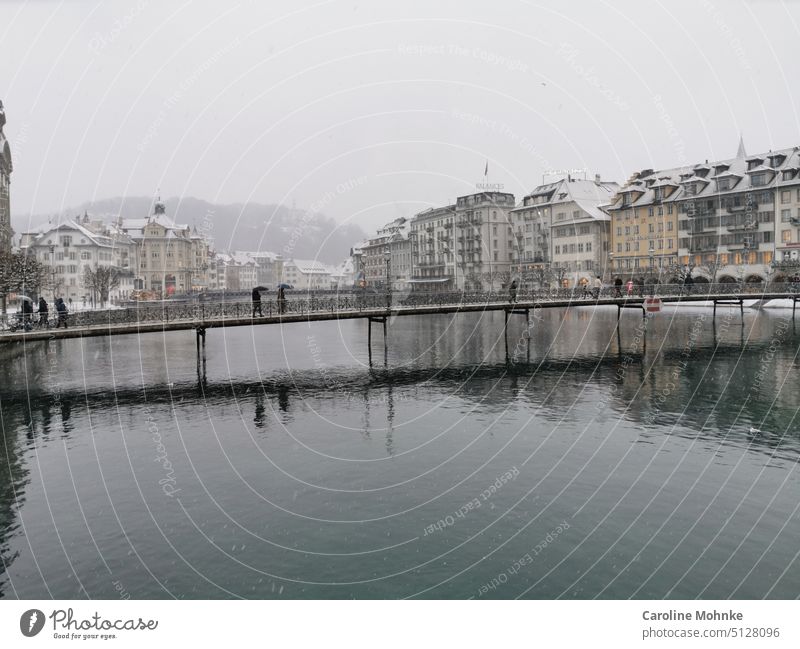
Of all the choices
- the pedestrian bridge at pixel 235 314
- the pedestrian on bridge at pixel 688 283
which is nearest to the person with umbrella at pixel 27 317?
the pedestrian bridge at pixel 235 314

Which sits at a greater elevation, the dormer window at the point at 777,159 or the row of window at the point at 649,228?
the dormer window at the point at 777,159

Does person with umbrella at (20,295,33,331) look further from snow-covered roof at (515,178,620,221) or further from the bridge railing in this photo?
snow-covered roof at (515,178,620,221)

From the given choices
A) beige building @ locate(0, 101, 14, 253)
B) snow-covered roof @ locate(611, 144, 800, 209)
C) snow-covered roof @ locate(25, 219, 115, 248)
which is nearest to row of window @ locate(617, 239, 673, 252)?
snow-covered roof @ locate(611, 144, 800, 209)

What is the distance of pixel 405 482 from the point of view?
74.2 ft

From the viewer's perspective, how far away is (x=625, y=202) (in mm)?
118875

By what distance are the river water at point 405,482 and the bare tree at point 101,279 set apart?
73523 millimetres

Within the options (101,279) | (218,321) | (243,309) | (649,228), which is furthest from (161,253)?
(218,321)

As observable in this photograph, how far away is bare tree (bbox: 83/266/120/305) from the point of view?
115 m

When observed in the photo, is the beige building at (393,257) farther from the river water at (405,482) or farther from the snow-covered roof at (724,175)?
the river water at (405,482)

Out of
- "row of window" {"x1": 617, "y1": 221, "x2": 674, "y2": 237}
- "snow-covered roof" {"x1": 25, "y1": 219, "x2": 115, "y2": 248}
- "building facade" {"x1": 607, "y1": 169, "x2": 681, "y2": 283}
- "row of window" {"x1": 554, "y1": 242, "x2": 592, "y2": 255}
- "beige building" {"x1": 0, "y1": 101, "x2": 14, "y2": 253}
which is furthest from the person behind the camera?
"snow-covered roof" {"x1": 25, "y1": 219, "x2": 115, "y2": 248}

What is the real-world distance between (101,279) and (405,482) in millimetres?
111739

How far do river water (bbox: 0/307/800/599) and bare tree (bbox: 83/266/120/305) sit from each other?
73.5m

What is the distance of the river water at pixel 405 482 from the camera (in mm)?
15836

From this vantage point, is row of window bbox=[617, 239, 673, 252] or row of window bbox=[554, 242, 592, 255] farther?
row of window bbox=[554, 242, 592, 255]
